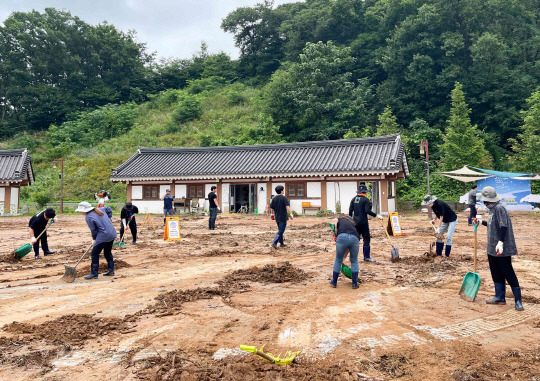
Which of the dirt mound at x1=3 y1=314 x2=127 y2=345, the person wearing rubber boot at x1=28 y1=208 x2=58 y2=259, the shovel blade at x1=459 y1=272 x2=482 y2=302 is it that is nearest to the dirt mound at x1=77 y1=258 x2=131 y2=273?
the person wearing rubber boot at x1=28 y1=208 x2=58 y2=259

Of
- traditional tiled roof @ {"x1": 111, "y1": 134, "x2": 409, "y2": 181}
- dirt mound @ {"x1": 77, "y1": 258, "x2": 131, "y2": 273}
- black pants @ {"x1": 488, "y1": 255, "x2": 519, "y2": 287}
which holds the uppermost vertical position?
traditional tiled roof @ {"x1": 111, "y1": 134, "x2": 409, "y2": 181}

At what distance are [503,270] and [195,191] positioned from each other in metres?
23.4

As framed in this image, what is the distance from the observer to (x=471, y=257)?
9148 mm


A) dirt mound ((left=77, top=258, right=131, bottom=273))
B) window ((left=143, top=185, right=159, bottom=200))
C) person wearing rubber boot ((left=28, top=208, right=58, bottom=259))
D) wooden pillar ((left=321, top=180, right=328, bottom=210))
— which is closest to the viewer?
dirt mound ((left=77, top=258, right=131, bottom=273))

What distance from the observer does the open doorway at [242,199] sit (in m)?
26.3

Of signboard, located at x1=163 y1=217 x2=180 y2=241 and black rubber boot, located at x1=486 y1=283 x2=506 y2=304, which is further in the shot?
signboard, located at x1=163 y1=217 x2=180 y2=241

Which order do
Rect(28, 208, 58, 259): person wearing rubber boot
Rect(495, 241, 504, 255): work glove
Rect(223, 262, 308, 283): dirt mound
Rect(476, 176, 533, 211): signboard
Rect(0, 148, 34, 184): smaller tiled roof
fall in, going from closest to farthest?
Answer: Rect(495, 241, 504, 255): work glove → Rect(223, 262, 308, 283): dirt mound → Rect(28, 208, 58, 259): person wearing rubber boot → Rect(476, 176, 533, 211): signboard → Rect(0, 148, 34, 184): smaller tiled roof

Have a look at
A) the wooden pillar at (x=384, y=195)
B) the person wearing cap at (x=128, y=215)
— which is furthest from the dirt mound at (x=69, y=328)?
the wooden pillar at (x=384, y=195)

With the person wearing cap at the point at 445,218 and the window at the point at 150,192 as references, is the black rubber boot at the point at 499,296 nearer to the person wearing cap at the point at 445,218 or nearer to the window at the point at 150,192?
the person wearing cap at the point at 445,218

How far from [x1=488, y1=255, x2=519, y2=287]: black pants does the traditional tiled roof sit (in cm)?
1681

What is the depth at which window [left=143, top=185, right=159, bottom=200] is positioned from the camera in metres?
27.6

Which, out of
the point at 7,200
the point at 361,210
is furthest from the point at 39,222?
the point at 7,200

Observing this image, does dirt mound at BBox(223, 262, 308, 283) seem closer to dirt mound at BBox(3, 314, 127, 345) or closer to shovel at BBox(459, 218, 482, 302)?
dirt mound at BBox(3, 314, 127, 345)

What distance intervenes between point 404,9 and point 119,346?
45.7 meters
